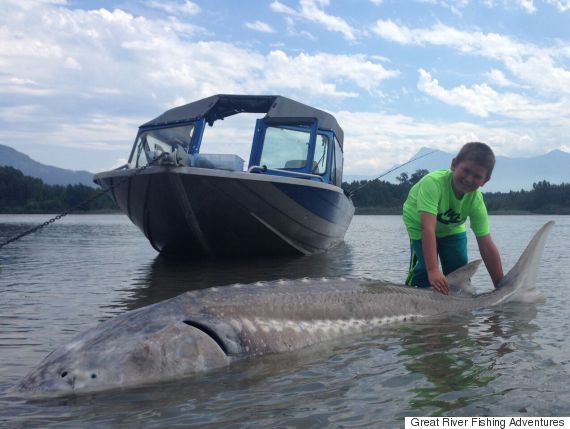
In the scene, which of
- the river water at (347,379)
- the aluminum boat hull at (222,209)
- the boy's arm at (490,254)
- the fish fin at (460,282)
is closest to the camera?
the river water at (347,379)

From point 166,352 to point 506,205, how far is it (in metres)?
66.0

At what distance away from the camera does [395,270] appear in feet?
30.0

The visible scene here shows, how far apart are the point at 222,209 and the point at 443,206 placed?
4825 mm

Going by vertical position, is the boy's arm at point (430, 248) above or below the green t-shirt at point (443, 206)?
below

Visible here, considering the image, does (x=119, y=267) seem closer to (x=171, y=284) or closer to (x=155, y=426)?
(x=171, y=284)

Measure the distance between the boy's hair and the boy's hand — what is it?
0.85m

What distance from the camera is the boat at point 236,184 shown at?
878cm

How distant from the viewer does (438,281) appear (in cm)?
469

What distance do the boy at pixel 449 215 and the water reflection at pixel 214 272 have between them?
8.81 feet

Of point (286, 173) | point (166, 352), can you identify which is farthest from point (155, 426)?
point (286, 173)

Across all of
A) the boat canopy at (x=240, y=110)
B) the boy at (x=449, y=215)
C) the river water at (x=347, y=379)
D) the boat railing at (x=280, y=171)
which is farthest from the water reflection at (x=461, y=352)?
the boat canopy at (x=240, y=110)

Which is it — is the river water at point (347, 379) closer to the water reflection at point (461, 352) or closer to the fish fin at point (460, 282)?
the water reflection at point (461, 352)

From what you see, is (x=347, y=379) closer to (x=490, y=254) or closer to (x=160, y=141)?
(x=490, y=254)

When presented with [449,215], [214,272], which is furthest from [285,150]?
[449,215]
